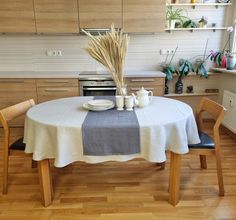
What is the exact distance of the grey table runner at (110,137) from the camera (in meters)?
1.46

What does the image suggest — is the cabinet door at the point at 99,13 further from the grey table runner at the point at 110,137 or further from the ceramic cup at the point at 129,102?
the grey table runner at the point at 110,137

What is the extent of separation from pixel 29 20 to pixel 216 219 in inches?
130

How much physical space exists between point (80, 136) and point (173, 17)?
9.04 feet

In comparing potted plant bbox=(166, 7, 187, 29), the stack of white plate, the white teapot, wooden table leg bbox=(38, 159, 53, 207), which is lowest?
wooden table leg bbox=(38, 159, 53, 207)

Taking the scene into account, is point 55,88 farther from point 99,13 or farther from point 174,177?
point 174,177

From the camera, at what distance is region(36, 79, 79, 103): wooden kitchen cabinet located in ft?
10.6

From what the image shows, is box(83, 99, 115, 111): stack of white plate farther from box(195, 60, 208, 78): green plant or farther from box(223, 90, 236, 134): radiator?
box(195, 60, 208, 78): green plant

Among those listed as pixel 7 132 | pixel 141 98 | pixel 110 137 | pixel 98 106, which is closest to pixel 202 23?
pixel 141 98

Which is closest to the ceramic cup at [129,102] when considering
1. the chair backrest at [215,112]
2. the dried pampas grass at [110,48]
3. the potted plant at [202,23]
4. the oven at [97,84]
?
the dried pampas grass at [110,48]

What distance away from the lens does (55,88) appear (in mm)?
3271

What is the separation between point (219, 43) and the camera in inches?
143

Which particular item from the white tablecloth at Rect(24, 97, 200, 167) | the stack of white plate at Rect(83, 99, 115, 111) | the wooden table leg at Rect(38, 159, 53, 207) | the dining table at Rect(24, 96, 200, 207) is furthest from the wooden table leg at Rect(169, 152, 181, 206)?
the wooden table leg at Rect(38, 159, 53, 207)

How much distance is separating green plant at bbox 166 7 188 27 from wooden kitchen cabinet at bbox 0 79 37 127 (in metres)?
2.28

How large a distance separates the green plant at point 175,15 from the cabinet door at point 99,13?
0.78 meters
